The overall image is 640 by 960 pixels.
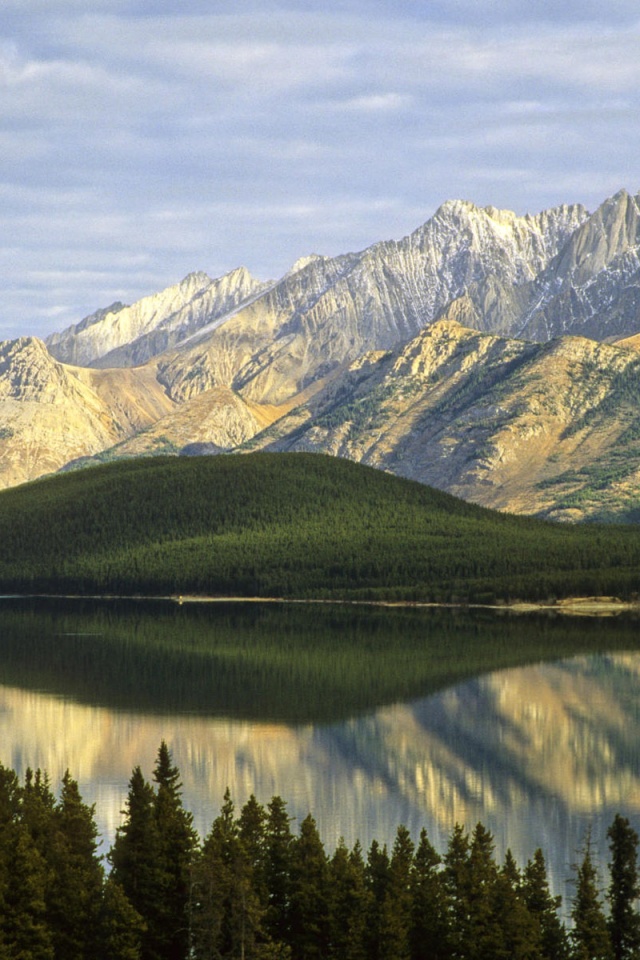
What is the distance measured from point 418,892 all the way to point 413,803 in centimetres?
3748

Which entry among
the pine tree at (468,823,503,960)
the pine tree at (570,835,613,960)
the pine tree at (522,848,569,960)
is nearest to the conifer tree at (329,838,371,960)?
the pine tree at (468,823,503,960)

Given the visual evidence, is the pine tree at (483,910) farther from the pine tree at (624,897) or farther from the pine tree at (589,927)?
the pine tree at (624,897)

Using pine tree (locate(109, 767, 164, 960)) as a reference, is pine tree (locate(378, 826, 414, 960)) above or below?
below

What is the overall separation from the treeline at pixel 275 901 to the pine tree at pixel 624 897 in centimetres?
7

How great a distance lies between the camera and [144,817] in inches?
3435

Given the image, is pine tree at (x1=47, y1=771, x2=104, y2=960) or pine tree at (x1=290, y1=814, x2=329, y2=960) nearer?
pine tree at (x1=290, y1=814, x2=329, y2=960)

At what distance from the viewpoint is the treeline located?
78125 millimetres

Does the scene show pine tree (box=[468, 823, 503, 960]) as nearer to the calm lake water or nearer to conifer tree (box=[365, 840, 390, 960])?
conifer tree (box=[365, 840, 390, 960])

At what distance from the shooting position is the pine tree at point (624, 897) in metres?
82.3

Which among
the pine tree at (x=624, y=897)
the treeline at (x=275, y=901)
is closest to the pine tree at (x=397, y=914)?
the treeline at (x=275, y=901)

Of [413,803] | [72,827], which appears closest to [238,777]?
[413,803]

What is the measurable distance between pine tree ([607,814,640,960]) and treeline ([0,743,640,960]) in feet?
0.24

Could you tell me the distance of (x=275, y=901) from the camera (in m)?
83.9

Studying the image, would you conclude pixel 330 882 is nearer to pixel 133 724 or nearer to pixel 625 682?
pixel 133 724
